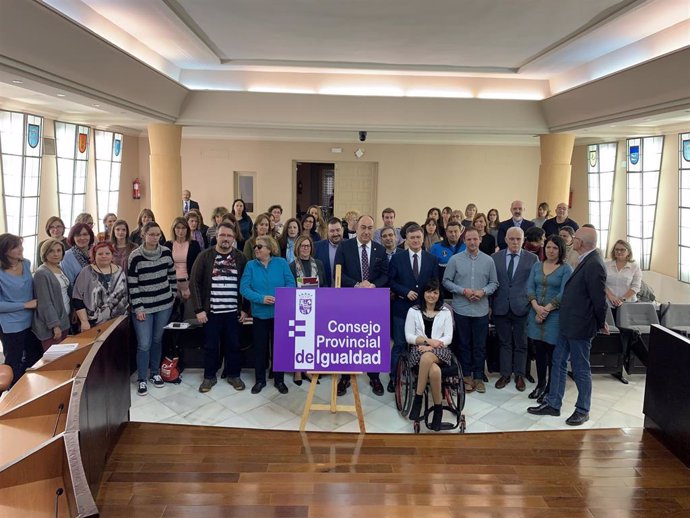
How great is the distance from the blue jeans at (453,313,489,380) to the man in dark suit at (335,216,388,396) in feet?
3.12

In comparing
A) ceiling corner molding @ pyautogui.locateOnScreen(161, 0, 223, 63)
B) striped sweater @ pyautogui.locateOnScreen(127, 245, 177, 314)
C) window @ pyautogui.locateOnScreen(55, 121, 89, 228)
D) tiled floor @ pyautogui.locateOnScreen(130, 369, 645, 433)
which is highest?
ceiling corner molding @ pyautogui.locateOnScreen(161, 0, 223, 63)

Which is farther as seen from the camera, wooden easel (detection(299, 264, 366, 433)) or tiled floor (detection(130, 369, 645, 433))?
tiled floor (detection(130, 369, 645, 433))

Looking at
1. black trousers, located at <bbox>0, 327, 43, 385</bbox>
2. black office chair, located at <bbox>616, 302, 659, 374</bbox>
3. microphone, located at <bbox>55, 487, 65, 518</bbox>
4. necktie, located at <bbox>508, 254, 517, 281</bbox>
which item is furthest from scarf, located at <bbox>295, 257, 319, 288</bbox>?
black office chair, located at <bbox>616, 302, 659, 374</bbox>

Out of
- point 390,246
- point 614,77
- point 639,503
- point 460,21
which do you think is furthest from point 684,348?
point 614,77

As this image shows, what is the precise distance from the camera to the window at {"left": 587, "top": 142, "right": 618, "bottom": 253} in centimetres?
1165

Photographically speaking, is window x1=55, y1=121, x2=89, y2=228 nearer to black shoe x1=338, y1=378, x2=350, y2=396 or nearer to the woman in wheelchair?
black shoe x1=338, y1=378, x2=350, y2=396

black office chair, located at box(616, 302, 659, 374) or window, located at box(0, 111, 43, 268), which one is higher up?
window, located at box(0, 111, 43, 268)

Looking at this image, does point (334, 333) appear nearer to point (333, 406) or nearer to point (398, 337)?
point (333, 406)

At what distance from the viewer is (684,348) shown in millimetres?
3502

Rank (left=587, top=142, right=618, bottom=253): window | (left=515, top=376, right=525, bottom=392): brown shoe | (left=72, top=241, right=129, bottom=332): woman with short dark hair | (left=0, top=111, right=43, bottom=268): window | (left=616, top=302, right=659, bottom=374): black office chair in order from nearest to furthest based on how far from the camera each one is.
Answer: (left=72, top=241, right=129, bottom=332): woman with short dark hair, (left=515, top=376, right=525, bottom=392): brown shoe, (left=616, top=302, right=659, bottom=374): black office chair, (left=0, top=111, right=43, bottom=268): window, (left=587, top=142, right=618, bottom=253): window

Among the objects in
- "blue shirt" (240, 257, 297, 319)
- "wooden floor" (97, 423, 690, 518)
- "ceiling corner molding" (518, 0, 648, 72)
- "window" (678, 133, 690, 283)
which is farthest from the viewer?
"window" (678, 133, 690, 283)

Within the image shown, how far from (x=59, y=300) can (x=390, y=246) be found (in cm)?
344

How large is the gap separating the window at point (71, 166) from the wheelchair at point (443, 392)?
343 inches

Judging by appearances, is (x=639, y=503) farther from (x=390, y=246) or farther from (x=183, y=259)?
(x=183, y=259)
